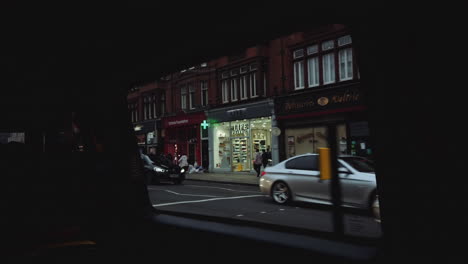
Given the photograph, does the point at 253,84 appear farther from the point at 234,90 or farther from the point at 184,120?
the point at 184,120

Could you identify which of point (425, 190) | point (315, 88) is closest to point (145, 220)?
point (425, 190)

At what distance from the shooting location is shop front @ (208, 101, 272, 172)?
→ 70.9 ft

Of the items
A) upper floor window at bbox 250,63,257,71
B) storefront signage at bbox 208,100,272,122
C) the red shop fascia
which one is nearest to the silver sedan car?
storefront signage at bbox 208,100,272,122

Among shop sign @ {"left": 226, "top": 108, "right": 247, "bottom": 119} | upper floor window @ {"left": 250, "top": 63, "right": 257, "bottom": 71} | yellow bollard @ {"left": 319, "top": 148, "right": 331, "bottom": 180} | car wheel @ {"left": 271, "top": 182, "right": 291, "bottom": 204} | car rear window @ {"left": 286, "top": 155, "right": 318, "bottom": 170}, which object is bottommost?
car wheel @ {"left": 271, "top": 182, "right": 291, "bottom": 204}

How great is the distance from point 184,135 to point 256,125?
724cm

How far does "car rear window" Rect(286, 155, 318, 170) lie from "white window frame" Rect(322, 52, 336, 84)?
972cm

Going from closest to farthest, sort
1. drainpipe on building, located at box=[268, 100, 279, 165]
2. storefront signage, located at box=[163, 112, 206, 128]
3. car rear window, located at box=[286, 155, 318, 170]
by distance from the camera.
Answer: car rear window, located at box=[286, 155, 318, 170], drainpipe on building, located at box=[268, 100, 279, 165], storefront signage, located at box=[163, 112, 206, 128]

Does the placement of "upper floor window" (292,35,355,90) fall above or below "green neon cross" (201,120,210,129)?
above

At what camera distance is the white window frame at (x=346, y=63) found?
695 inches

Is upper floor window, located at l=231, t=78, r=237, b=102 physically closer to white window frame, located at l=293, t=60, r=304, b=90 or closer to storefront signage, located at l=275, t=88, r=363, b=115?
storefront signage, located at l=275, t=88, r=363, b=115

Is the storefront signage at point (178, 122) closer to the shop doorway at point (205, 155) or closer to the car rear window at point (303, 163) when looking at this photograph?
the shop doorway at point (205, 155)

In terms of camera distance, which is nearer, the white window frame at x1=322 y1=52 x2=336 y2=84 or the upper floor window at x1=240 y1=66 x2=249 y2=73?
the white window frame at x1=322 y1=52 x2=336 y2=84

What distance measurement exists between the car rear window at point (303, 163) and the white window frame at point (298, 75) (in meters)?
10.8

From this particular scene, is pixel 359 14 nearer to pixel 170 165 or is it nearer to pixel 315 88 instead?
pixel 170 165
